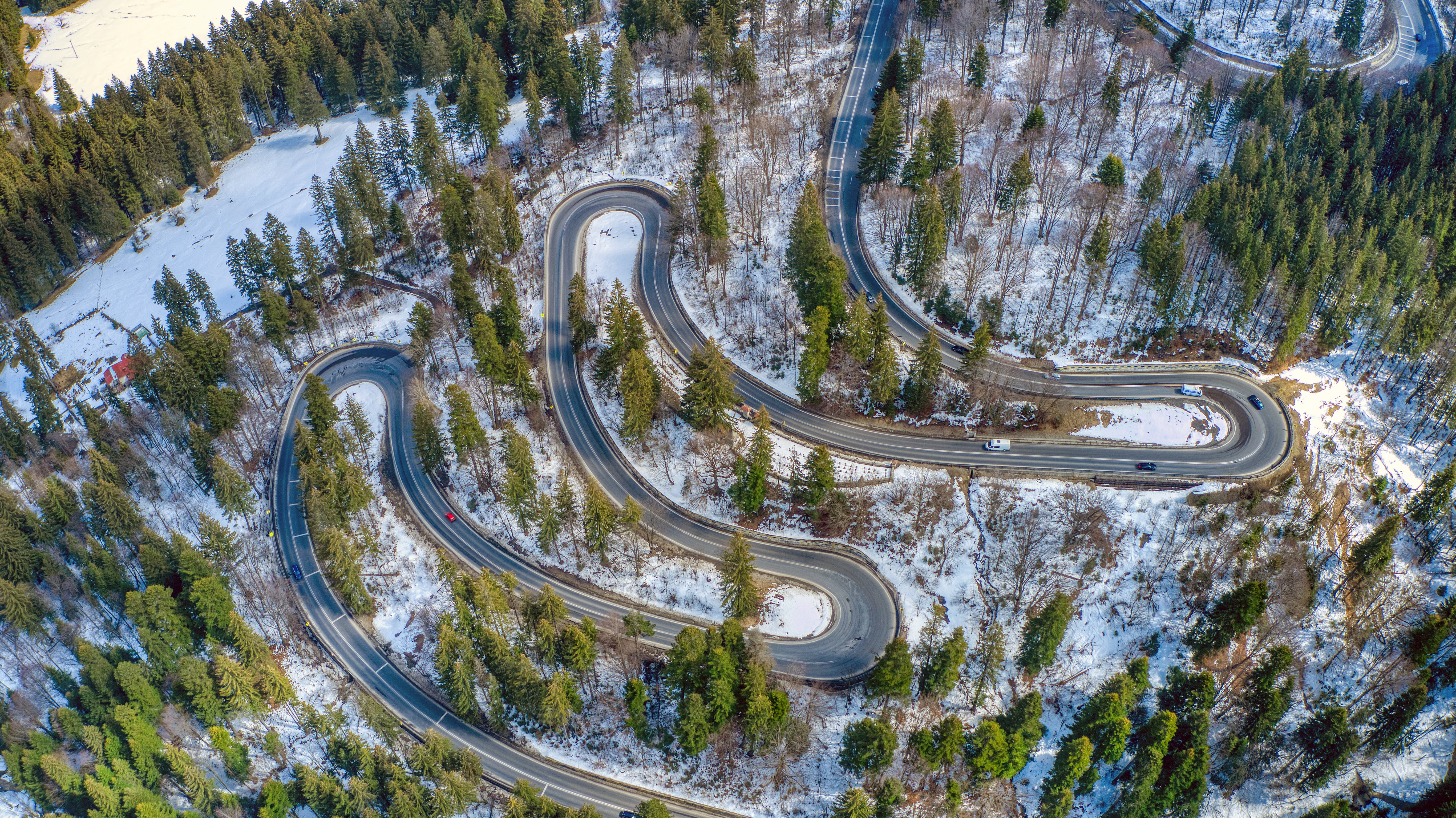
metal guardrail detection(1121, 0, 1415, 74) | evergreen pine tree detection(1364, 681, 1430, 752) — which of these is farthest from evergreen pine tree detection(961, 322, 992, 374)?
metal guardrail detection(1121, 0, 1415, 74)

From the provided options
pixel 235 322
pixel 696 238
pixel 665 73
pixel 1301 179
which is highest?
pixel 1301 179

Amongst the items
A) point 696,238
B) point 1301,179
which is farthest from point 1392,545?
point 696,238

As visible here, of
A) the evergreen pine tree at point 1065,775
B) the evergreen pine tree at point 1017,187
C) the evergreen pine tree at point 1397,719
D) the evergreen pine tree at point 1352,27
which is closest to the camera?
the evergreen pine tree at point 1065,775

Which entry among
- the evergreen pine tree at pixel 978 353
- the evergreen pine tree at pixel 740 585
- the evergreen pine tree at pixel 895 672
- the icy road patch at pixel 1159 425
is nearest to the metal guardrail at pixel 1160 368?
the icy road patch at pixel 1159 425

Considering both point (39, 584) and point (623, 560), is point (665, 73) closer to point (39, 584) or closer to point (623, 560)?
point (623, 560)

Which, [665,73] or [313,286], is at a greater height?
[665,73]

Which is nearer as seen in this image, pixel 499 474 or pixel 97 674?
pixel 97 674

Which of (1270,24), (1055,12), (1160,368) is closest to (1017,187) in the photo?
(1160,368)

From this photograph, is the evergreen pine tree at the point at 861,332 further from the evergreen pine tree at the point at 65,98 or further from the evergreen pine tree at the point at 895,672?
the evergreen pine tree at the point at 65,98
